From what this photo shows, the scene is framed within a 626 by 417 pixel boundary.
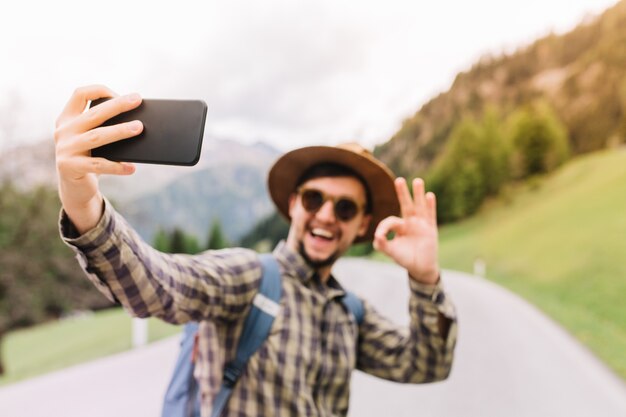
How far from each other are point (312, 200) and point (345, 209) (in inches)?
5.2

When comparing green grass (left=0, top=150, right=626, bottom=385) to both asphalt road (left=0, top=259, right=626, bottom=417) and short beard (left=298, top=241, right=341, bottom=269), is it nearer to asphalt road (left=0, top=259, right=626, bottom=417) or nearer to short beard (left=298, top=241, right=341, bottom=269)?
asphalt road (left=0, top=259, right=626, bottom=417)

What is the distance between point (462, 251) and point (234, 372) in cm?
3122

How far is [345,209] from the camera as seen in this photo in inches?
72.9

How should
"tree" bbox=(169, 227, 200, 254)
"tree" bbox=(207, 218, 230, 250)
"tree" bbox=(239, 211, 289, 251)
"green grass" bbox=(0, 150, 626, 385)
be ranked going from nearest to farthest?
"green grass" bbox=(0, 150, 626, 385), "tree" bbox=(169, 227, 200, 254), "tree" bbox=(207, 218, 230, 250), "tree" bbox=(239, 211, 289, 251)

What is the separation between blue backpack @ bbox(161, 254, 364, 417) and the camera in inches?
56.9

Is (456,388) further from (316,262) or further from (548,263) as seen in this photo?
(548,263)

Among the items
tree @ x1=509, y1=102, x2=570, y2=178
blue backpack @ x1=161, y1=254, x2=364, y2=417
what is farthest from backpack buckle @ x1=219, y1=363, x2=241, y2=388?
tree @ x1=509, y1=102, x2=570, y2=178

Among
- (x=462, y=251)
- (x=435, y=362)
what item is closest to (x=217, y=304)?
(x=435, y=362)

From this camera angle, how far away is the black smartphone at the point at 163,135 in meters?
0.95

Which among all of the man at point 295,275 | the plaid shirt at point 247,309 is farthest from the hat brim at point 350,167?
the plaid shirt at point 247,309

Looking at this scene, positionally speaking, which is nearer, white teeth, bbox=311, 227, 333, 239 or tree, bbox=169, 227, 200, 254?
white teeth, bbox=311, 227, 333, 239

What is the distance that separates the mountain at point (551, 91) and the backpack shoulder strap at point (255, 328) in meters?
59.2

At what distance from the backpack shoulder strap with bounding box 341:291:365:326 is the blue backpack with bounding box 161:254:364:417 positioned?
356 millimetres

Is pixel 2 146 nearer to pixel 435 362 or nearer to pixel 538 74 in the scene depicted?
pixel 435 362
